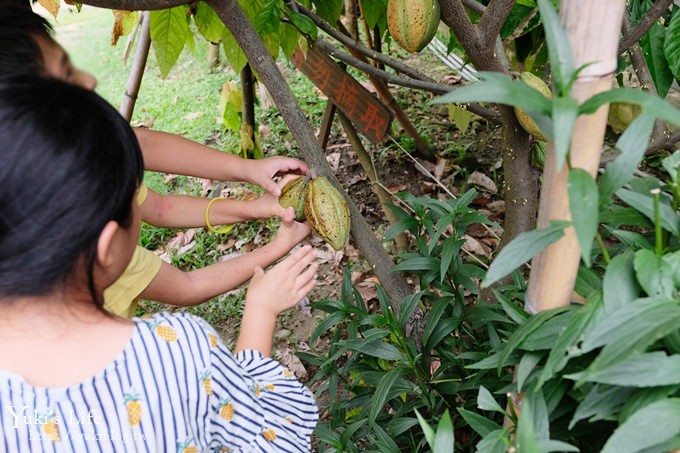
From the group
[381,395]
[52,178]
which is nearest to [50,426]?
[52,178]

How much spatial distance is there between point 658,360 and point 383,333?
0.73m

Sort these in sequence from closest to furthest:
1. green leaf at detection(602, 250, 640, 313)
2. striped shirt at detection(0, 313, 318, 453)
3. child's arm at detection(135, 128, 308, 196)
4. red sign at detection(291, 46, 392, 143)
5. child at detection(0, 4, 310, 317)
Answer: green leaf at detection(602, 250, 640, 313)
striped shirt at detection(0, 313, 318, 453)
child at detection(0, 4, 310, 317)
child's arm at detection(135, 128, 308, 196)
red sign at detection(291, 46, 392, 143)

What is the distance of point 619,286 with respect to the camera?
2.52ft

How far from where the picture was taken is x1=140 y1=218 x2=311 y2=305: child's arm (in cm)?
152

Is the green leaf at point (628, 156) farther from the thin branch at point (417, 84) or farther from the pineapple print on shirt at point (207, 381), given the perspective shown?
the thin branch at point (417, 84)

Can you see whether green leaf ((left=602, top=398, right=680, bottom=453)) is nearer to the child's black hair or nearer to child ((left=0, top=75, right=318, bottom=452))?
child ((left=0, top=75, right=318, bottom=452))

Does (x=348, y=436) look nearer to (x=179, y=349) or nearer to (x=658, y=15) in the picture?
(x=179, y=349)

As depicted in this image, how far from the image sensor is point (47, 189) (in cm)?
85

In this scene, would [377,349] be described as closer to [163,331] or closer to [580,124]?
[163,331]

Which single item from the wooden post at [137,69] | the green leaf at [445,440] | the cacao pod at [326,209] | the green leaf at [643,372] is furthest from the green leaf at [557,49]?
the wooden post at [137,69]

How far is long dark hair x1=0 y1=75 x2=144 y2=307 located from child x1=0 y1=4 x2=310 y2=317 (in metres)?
0.27

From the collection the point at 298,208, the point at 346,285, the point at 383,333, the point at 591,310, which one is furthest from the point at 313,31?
the point at 591,310

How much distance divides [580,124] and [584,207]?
12 cm

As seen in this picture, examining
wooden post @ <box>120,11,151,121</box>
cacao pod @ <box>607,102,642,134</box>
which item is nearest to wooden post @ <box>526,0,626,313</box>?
cacao pod @ <box>607,102,642,134</box>
